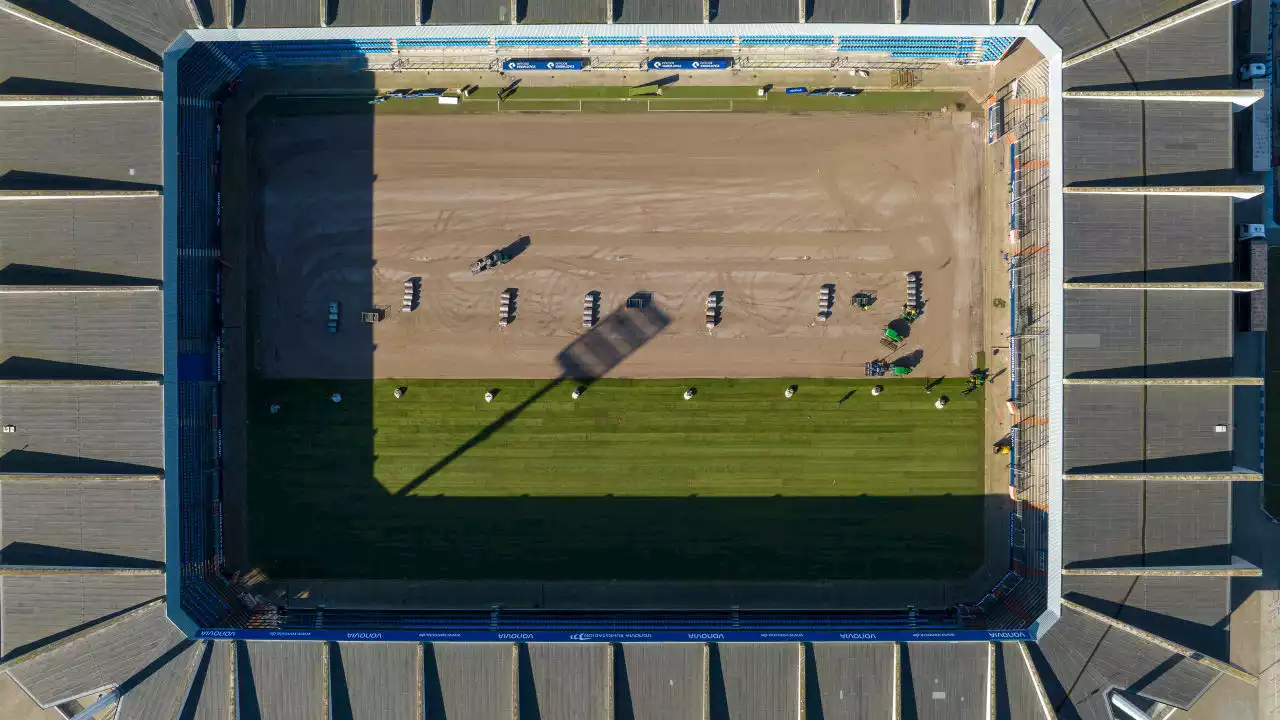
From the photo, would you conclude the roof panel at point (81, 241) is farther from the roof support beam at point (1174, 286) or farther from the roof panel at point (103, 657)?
the roof support beam at point (1174, 286)

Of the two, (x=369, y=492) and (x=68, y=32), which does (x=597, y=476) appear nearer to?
(x=369, y=492)

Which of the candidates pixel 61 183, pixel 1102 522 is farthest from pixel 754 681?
pixel 61 183

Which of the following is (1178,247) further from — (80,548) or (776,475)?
(80,548)

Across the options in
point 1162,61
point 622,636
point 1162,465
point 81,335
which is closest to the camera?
point 81,335

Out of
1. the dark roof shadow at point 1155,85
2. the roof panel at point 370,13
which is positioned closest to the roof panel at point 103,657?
the roof panel at point 370,13

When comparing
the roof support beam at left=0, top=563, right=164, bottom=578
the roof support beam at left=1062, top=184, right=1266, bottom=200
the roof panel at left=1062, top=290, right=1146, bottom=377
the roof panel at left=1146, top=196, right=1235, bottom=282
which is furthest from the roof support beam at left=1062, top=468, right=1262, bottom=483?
the roof support beam at left=0, top=563, right=164, bottom=578

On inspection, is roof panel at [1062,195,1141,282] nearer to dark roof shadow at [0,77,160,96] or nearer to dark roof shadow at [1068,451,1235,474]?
dark roof shadow at [1068,451,1235,474]
